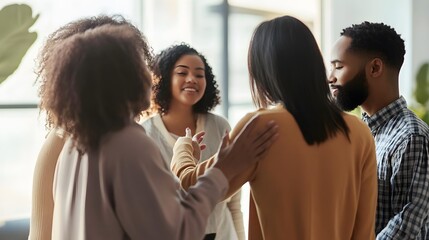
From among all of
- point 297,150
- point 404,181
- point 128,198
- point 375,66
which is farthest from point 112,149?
point 375,66

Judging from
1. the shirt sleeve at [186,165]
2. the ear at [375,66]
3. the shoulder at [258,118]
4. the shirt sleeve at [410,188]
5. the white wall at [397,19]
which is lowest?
the shirt sleeve at [410,188]

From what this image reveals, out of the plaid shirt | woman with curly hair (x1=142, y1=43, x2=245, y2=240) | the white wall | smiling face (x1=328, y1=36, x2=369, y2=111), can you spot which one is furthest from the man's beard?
the white wall

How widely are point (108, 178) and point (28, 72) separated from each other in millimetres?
2159

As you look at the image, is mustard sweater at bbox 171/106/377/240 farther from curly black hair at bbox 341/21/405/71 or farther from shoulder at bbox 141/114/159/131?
shoulder at bbox 141/114/159/131

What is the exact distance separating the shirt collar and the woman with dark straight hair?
1.45ft

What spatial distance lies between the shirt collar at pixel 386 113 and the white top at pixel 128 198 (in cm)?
89

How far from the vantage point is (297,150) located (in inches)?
52.4

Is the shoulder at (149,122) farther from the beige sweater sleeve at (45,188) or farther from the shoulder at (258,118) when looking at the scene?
the shoulder at (258,118)

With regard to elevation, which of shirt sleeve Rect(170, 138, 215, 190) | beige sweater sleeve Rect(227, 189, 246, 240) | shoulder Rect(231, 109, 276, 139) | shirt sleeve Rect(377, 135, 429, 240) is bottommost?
beige sweater sleeve Rect(227, 189, 246, 240)

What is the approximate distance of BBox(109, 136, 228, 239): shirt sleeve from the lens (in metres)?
1.07

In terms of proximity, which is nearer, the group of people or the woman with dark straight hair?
the group of people

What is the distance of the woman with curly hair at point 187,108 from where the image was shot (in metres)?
2.41

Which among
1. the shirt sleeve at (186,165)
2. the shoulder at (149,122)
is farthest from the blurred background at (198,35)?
the shirt sleeve at (186,165)

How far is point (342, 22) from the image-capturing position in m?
4.75
